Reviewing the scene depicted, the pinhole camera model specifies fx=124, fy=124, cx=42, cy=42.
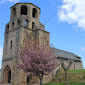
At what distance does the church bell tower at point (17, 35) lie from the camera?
22.1 meters

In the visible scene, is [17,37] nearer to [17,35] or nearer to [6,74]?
[17,35]

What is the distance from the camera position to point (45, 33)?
2439cm

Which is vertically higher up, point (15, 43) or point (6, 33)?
point (6, 33)

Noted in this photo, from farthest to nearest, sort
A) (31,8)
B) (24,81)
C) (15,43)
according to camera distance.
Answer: (31,8)
(15,43)
(24,81)

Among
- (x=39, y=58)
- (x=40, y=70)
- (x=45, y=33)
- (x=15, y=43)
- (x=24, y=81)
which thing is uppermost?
(x=45, y=33)

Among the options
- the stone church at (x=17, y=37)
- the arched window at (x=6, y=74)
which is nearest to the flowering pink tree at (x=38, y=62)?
the stone church at (x=17, y=37)

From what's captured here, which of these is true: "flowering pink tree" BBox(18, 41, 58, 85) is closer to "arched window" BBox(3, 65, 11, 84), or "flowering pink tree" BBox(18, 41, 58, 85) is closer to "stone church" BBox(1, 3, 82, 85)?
"stone church" BBox(1, 3, 82, 85)

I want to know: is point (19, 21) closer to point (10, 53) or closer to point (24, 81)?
point (10, 53)

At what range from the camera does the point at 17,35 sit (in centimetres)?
2305

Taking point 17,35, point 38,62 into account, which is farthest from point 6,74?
point 38,62

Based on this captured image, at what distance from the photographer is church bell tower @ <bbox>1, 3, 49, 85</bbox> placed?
2209cm

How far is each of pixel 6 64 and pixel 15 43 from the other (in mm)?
4482

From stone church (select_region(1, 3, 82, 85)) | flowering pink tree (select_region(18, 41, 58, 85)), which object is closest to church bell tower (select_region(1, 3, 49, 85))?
stone church (select_region(1, 3, 82, 85))

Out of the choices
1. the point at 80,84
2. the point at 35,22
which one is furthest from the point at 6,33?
the point at 80,84
